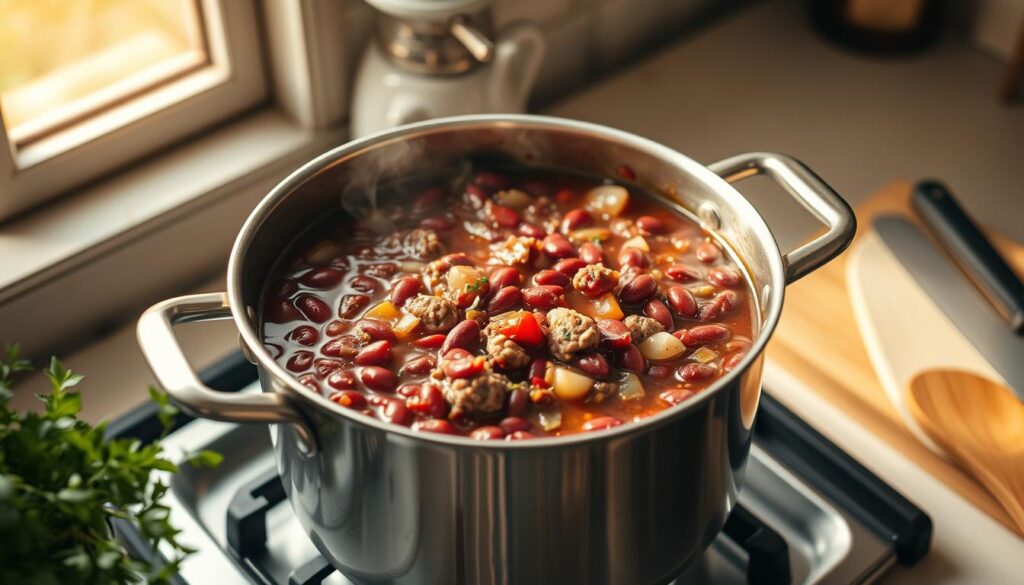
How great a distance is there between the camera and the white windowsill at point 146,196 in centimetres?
133

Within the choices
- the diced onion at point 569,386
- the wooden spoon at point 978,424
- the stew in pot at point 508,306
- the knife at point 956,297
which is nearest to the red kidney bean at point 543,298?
the stew in pot at point 508,306

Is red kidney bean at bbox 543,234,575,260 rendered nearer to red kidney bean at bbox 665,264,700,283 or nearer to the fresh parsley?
red kidney bean at bbox 665,264,700,283

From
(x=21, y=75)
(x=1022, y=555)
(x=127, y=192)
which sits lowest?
(x=1022, y=555)

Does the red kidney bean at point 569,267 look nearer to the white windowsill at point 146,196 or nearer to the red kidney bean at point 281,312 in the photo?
the red kidney bean at point 281,312

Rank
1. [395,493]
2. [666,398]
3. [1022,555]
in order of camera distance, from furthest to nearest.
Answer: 1. [1022,555]
2. [666,398]
3. [395,493]

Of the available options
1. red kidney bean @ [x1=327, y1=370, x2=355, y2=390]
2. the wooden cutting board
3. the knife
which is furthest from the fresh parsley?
the knife

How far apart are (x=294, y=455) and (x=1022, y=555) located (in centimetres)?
75

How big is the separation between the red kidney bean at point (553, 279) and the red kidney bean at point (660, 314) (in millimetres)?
84

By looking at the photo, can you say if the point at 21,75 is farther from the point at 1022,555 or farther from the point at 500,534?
the point at 1022,555

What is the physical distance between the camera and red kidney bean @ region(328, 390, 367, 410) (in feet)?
3.18

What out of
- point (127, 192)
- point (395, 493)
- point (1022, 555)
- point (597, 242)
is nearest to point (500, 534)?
point (395, 493)

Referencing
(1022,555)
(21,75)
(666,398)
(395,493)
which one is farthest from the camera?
(21,75)

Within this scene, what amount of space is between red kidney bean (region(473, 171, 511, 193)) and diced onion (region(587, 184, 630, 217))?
9 centimetres

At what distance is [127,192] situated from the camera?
4.70 feet
